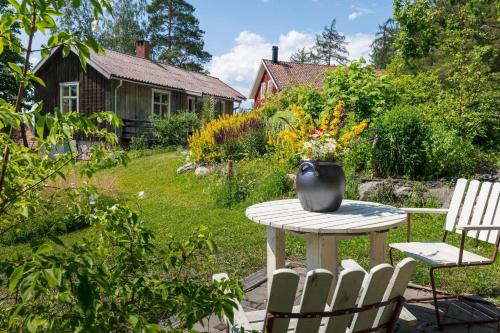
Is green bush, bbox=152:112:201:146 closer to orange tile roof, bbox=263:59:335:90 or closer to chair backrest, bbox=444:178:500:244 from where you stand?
orange tile roof, bbox=263:59:335:90

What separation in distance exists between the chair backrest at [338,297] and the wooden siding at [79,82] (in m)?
18.2

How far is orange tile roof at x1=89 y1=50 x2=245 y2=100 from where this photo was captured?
18.4 m

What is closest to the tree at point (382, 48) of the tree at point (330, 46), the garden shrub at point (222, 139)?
the tree at point (330, 46)

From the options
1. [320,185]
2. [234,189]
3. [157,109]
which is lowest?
[234,189]

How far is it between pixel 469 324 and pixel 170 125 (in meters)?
14.8

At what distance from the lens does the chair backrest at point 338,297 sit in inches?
58.4

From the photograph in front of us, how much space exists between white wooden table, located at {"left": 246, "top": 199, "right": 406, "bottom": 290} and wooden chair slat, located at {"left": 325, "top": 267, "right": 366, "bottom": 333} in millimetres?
1037

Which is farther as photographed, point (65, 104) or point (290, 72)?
point (290, 72)

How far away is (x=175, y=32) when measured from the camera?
123 ft

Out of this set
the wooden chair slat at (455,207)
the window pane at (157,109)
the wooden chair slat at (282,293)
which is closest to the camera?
the wooden chair slat at (282,293)

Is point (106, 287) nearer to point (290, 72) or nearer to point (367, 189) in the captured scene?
point (367, 189)

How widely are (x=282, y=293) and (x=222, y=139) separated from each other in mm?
8759

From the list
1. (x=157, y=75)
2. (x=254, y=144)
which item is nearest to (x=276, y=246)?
(x=254, y=144)

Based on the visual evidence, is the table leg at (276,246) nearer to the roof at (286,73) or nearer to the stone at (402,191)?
the stone at (402,191)
